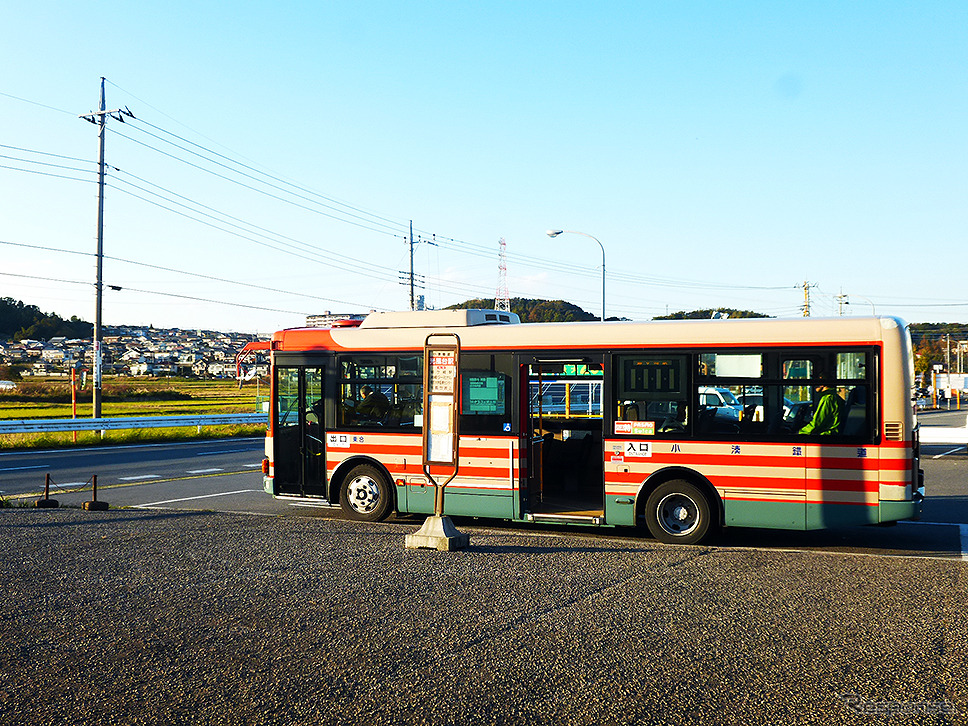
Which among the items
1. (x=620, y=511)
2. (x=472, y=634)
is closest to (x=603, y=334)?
(x=620, y=511)

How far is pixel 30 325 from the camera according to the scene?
9131 cm

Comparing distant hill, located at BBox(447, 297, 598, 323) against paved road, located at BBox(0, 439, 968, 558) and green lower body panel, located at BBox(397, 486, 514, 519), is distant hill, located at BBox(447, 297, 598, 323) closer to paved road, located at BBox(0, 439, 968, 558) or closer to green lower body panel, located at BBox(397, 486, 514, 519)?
paved road, located at BBox(0, 439, 968, 558)

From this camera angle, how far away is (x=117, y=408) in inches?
2083

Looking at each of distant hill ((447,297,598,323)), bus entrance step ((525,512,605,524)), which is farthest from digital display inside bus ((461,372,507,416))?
distant hill ((447,297,598,323))

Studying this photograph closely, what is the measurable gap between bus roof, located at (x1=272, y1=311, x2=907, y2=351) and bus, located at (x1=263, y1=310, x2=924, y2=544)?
21 mm

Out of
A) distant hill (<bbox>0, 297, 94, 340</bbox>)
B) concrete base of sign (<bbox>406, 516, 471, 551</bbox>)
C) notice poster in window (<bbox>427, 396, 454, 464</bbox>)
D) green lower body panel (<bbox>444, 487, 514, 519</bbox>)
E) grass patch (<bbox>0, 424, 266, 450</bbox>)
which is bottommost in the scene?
concrete base of sign (<bbox>406, 516, 471, 551</bbox>)

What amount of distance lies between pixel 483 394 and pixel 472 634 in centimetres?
563

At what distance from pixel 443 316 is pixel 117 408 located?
149 feet

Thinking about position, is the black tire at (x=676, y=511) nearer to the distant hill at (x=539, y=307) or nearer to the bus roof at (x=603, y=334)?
the bus roof at (x=603, y=334)

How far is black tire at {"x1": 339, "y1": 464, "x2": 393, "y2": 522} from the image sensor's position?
1300cm

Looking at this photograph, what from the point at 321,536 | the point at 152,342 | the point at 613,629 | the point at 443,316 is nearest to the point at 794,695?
the point at 613,629

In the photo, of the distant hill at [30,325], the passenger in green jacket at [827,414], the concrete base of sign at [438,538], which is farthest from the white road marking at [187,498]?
the distant hill at [30,325]

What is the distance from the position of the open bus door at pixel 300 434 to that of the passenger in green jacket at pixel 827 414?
713cm

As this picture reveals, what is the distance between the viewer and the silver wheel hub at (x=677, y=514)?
11.3 metres
